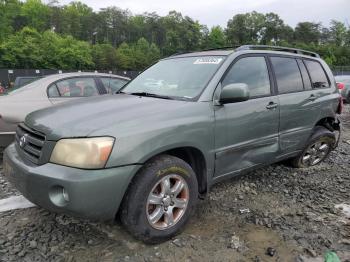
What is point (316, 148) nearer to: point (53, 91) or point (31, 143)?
point (31, 143)

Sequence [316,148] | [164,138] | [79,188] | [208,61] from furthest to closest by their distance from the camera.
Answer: [316,148], [208,61], [164,138], [79,188]

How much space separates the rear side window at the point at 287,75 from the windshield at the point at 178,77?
3.04ft

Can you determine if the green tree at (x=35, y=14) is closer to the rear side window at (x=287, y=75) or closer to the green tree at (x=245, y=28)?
the green tree at (x=245, y=28)

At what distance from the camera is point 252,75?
416 cm

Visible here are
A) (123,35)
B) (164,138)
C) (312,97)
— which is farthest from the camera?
(123,35)

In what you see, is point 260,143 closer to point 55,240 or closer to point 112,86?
point 55,240

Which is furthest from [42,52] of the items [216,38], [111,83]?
[111,83]

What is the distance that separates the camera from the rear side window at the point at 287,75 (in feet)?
14.7

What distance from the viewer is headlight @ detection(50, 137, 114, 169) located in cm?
277

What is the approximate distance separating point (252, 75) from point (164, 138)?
1.60 metres

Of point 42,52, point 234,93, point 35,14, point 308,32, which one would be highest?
point 35,14

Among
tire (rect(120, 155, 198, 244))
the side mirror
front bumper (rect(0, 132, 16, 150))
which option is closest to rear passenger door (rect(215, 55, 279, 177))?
the side mirror

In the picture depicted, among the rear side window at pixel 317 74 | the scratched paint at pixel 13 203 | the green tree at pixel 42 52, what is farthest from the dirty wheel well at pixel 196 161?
the green tree at pixel 42 52

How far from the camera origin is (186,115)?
333 cm
